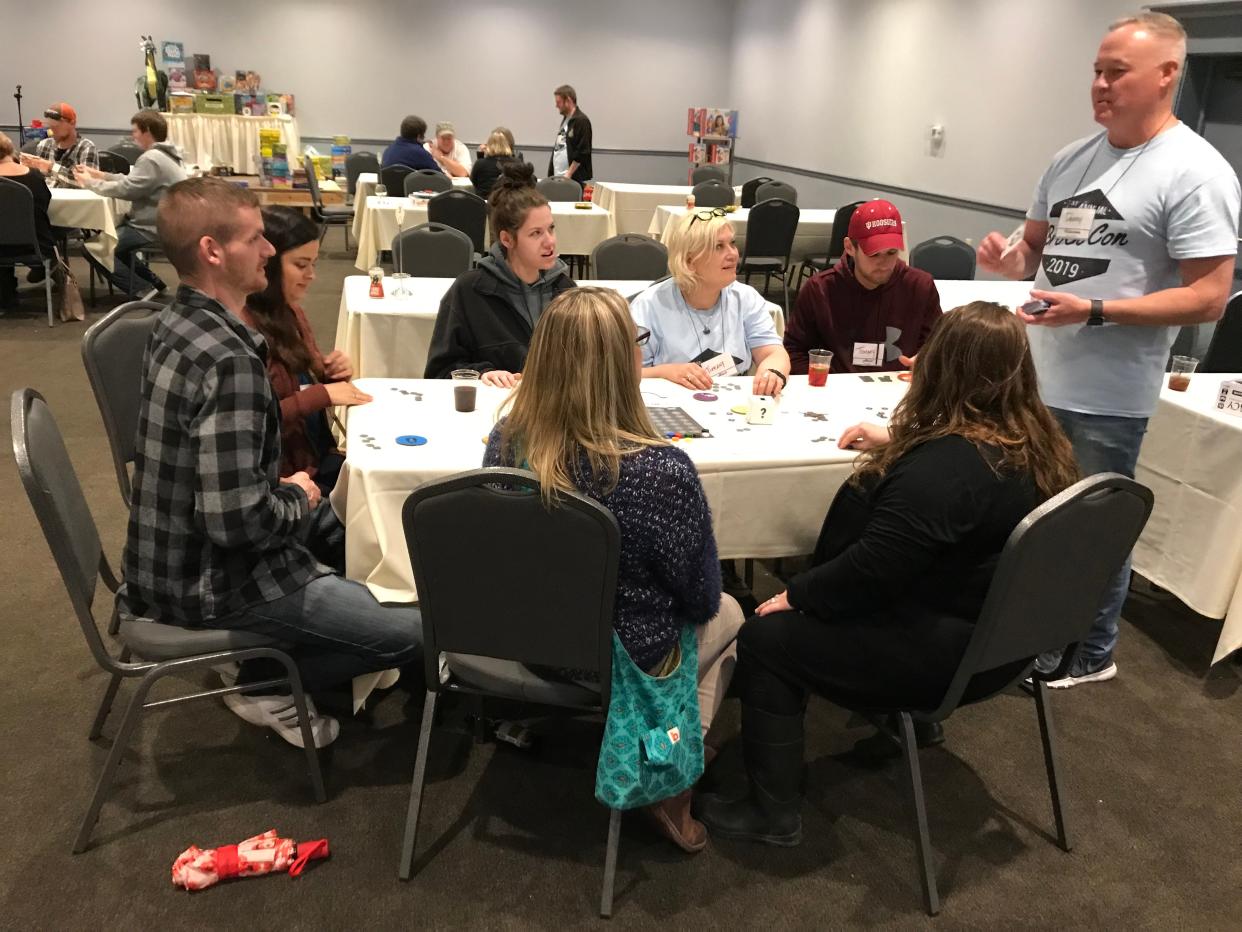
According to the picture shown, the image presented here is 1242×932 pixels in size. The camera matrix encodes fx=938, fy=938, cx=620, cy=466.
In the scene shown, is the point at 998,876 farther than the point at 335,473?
No

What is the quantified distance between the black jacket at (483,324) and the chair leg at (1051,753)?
165 cm

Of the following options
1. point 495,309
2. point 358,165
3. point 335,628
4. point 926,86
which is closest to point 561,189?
point 358,165

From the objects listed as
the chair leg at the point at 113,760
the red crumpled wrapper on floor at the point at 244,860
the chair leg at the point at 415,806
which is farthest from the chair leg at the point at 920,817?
the chair leg at the point at 113,760

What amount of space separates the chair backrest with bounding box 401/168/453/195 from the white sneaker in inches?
219

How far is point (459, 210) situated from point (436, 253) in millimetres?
1584

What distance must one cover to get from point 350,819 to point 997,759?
4.86ft

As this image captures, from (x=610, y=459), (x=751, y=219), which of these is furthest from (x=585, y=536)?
(x=751, y=219)

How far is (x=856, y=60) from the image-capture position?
8953mm

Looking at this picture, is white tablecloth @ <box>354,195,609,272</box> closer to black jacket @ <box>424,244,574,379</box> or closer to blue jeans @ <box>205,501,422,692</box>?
black jacket @ <box>424,244,574,379</box>

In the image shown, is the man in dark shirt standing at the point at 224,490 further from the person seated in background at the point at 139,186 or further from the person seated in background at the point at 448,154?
the person seated in background at the point at 448,154

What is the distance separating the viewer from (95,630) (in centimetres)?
171

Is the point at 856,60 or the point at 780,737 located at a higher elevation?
the point at 856,60

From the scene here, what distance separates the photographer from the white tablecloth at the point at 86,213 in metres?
5.91

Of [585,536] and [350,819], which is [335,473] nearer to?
[350,819]
